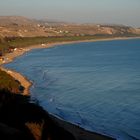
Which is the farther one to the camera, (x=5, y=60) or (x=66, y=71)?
(x=5, y=60)

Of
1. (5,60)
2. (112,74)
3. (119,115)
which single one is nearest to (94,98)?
(119,115)

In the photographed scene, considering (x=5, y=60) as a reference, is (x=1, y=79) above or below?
above

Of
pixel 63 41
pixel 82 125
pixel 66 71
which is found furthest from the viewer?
pixel 63 41

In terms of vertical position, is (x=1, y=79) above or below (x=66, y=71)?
above

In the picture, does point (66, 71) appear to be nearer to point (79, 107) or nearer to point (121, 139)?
point (79, 107)

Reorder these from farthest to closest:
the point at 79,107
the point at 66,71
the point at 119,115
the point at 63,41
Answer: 1. the point at 63,41
2. the point at 66,71
3. the point at 79,107
4. the point at 119,115

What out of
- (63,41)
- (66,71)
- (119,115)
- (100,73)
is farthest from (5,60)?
(63,41)

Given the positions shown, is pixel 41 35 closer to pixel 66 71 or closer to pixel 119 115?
pixel 66 71

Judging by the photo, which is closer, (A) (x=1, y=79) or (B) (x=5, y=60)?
(A) (x=1, y=79)

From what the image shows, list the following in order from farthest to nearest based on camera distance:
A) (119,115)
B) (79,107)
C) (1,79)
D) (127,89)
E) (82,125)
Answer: (127,89)
(1,79)
(79,107)
(119,115)
(82,125)

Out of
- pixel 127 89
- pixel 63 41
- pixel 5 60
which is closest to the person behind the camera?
pixel 127 89
